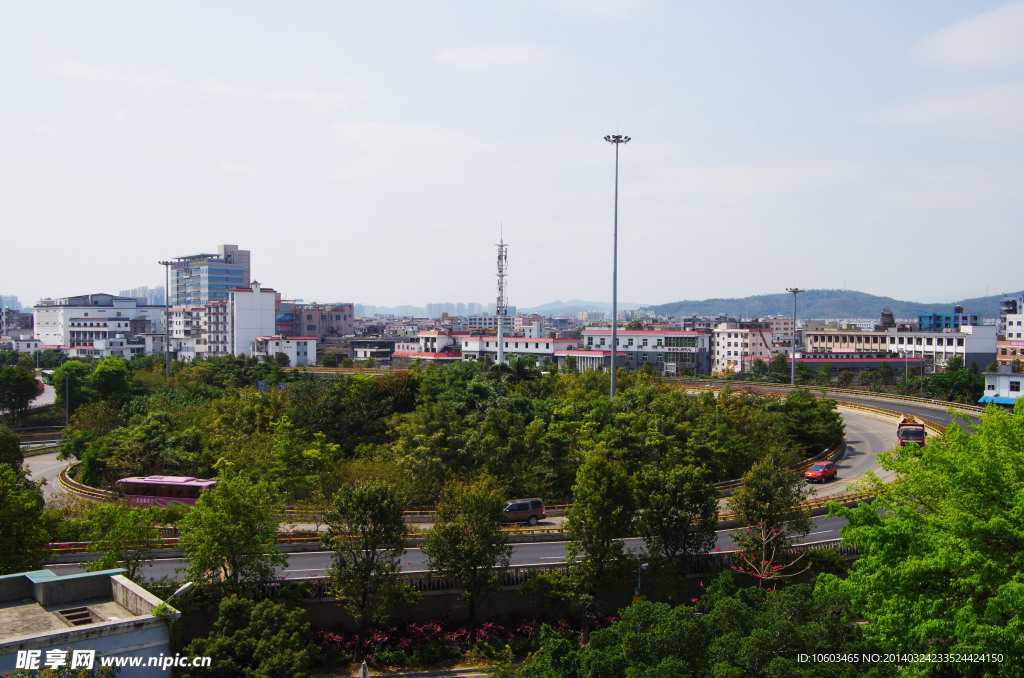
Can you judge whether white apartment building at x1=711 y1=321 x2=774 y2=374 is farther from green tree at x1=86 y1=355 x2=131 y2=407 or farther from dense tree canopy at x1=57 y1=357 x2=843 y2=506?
green tree at x1=86 y1=355 x2=131 y2=407

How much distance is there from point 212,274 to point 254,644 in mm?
101222

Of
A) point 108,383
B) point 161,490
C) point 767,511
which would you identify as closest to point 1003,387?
point 767,511

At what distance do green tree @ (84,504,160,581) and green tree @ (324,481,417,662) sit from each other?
4276mm

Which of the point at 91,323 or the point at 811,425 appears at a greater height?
the point at 91,323

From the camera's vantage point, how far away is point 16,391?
4853cm

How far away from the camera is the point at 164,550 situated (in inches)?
845

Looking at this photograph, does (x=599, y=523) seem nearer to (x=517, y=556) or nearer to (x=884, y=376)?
(x=517, y=556)

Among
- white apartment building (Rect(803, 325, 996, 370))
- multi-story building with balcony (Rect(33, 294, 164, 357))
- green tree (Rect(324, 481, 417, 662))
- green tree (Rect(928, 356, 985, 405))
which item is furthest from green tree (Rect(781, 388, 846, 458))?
multi-story building with balcony (Rect(33, 294, 164, 357))

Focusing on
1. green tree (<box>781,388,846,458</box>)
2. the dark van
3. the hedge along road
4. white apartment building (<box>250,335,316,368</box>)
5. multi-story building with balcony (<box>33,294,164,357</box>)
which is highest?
multi-story building with balcony (<box>33,294,164,357</box>)

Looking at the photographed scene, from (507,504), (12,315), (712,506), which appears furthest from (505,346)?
(12,315)

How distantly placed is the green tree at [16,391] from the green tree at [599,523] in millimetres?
45541

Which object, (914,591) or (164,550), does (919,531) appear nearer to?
(914,591)

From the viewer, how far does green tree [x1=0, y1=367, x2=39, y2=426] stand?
48.1m

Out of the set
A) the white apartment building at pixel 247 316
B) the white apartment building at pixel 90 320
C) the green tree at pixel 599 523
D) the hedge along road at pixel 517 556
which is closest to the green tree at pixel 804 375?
the hedge along road at pixel 517 556
